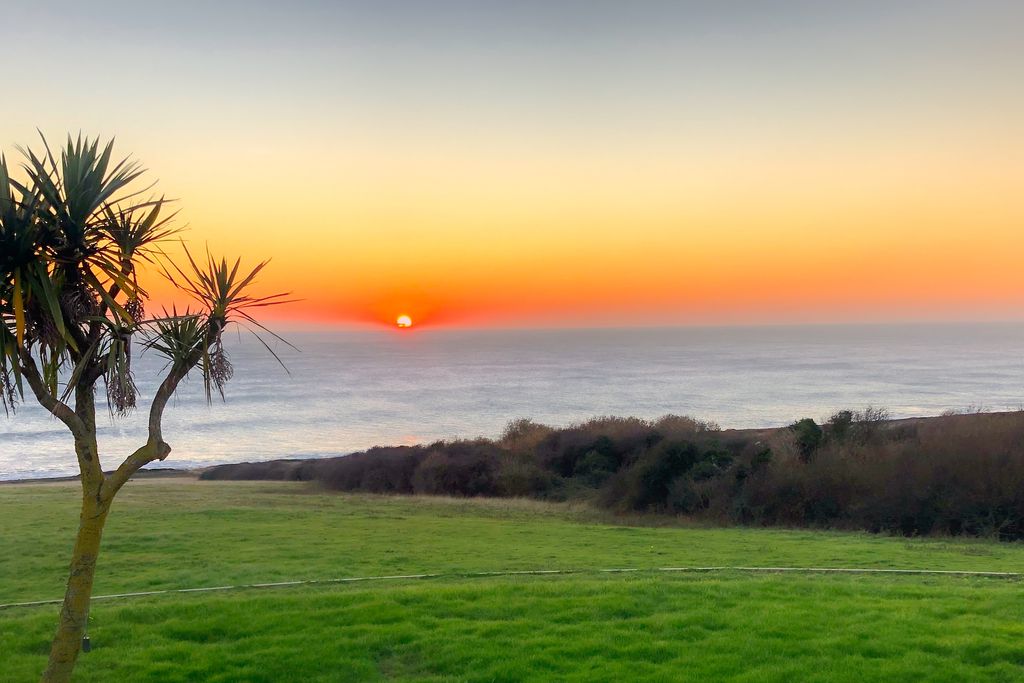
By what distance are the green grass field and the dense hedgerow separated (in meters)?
5.97

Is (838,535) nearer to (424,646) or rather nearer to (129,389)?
(424,646)

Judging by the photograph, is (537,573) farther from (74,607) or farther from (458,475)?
(458,475)

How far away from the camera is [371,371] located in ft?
554

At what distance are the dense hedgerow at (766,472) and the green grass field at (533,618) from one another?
5.97 metres

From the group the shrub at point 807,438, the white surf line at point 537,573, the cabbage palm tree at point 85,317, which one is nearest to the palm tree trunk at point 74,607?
the cabbage palm tree at point 85,317

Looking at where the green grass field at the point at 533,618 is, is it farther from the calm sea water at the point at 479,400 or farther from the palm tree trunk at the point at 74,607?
the calm sea water at the point at 479,400

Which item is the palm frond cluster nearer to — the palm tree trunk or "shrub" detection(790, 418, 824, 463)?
the palm tree trunk

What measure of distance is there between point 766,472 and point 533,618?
20.2 meters

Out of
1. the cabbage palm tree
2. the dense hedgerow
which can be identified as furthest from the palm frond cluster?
the dense hedgerow

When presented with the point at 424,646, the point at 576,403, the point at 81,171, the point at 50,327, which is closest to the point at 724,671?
the point at 424,646

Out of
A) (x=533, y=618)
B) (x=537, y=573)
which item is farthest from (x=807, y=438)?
(x=533, y=618)

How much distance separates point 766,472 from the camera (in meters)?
28.2

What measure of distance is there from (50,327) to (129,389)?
0.88 meters

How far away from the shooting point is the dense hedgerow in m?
22.8
